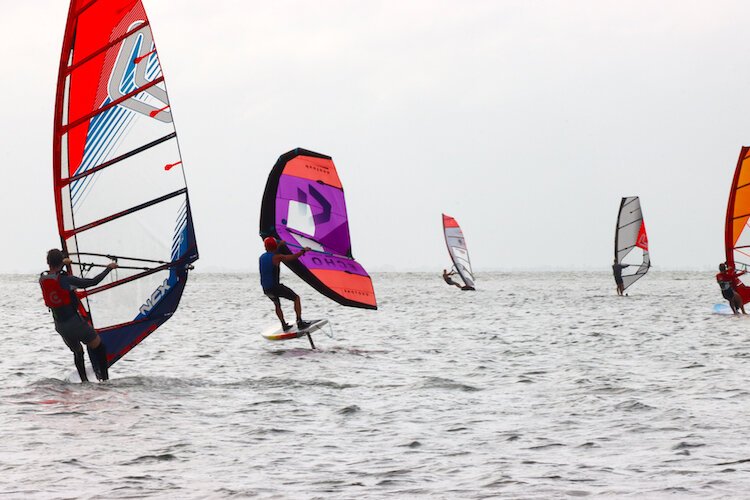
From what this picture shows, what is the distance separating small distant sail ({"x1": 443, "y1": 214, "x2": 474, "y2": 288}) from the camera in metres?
38.3

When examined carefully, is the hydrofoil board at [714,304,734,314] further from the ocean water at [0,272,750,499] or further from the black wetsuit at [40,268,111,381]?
the black wetsuit at [40,268,111,381]

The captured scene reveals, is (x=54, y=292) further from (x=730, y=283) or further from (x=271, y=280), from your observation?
(x=730, y=283)

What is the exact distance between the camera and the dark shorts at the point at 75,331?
28.5 ft

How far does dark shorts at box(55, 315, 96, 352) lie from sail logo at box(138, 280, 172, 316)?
1.04 m

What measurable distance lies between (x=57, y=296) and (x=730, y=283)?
1471 cm

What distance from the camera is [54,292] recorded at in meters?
8.57

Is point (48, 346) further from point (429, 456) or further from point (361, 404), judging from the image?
point (429, 456)

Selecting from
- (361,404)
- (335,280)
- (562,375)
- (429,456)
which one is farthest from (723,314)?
(429,456)

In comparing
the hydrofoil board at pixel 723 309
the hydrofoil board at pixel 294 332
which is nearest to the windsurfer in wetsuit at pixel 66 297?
the hydrofoil board at pixel 294 332

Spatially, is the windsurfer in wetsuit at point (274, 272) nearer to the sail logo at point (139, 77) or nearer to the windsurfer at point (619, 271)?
the sail logo at point (139, 77)

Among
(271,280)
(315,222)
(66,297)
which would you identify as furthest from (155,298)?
(315,222)

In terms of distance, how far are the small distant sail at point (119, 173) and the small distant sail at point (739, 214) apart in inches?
469

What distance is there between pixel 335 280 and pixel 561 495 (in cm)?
991

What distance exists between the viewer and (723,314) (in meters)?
21.7
